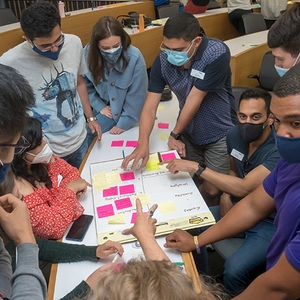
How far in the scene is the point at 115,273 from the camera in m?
0.77

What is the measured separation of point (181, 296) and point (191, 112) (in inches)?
60.0

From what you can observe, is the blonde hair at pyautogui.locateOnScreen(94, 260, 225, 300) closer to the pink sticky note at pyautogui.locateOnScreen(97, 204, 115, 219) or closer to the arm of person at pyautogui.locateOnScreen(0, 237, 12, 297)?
the arm of person at pyautogui.locateOnScreen(0, 237, 12, 297)

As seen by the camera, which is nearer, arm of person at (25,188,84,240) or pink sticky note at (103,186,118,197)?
arm of person at (25,188,84,240)

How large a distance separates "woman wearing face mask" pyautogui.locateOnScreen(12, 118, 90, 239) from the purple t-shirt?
90cm

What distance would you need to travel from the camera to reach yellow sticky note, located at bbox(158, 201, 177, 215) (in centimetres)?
160

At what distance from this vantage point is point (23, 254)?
1059 mm

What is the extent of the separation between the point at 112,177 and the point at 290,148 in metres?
1.01

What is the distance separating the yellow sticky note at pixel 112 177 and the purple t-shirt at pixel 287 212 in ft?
2.69

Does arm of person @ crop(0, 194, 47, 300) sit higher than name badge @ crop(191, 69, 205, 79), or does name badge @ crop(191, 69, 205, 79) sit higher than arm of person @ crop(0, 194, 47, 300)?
name badge @ crop(191, 69, 205, 79)

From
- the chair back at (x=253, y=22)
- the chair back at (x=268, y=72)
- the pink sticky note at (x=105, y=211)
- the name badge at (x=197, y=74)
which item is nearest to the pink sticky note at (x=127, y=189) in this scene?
the pink sticky note at (x=105, y=211)

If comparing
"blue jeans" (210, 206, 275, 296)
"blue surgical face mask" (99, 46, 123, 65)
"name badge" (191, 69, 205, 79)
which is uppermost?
"blue surgical face mask" (99, 46, 123, 65)

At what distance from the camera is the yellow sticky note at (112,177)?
72.7 inches

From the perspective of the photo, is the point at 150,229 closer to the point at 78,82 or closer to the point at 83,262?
the point at 83,262

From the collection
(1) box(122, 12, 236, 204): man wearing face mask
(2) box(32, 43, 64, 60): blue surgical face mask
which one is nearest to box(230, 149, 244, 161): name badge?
(1) box(122, 12, 236, 204): man wearing face mask
